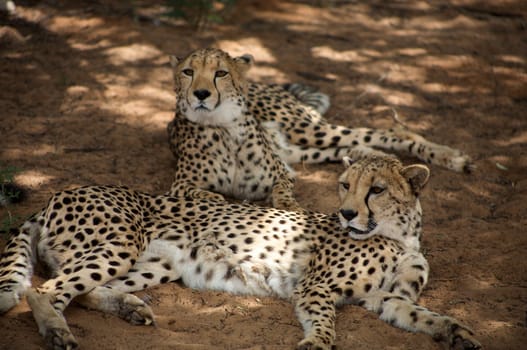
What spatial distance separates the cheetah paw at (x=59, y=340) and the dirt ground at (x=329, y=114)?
98 millimetres

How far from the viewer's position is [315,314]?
4.32 m

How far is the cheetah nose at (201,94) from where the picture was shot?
579 centimetres

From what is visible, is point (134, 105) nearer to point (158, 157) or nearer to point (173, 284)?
point (158, 157)

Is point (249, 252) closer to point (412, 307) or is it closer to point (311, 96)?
point (412, 307)

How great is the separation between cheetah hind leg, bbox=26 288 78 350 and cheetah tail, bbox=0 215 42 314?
129 mm

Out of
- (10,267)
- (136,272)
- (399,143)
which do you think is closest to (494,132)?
(399,143)

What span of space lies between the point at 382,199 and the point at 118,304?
165 cm

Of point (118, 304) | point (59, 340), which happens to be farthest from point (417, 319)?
point (59, 340)

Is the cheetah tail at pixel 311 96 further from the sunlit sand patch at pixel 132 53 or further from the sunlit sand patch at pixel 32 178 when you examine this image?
the sunlit sand patch at pixel 32 178

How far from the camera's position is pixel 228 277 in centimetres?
478

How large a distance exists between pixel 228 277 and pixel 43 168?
7.09ft

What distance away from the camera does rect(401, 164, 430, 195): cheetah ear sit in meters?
4.65

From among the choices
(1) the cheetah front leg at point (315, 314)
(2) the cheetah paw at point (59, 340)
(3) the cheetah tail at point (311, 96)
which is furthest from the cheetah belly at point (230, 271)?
(3) the cheetah tail at point (311, 96)

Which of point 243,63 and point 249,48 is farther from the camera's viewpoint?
point 249,48
